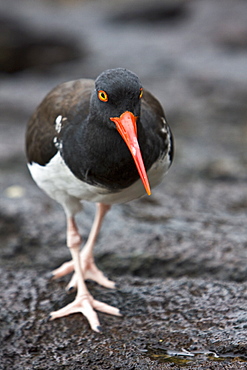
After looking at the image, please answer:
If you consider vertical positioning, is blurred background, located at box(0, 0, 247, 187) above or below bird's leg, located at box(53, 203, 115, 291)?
above

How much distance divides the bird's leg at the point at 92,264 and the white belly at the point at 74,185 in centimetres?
65

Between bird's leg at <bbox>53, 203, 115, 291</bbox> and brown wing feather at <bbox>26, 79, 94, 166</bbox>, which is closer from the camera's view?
brown wing feather at <bbox>26, 79, 94, 166</bbox>

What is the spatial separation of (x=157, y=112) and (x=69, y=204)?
105cm

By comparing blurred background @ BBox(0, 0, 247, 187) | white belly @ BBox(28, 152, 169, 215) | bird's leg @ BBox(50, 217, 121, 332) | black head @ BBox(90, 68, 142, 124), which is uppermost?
blurred background @ BBox(0, 0, 247, 187)

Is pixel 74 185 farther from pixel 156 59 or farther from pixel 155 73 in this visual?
pixel 156 59

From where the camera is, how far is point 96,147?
3721 mm

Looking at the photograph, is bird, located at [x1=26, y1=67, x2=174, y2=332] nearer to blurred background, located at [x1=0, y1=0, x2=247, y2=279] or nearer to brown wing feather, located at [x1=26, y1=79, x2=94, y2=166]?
brown wing feather, located at [x1=26, y1=79, x2=94, y2=166]

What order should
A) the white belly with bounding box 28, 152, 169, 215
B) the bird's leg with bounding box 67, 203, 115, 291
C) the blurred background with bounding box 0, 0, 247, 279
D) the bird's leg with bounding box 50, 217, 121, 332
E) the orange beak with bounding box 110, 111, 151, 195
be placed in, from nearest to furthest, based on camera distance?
the orange beak with bounding box 110, 111, 151, 195 → the white belly with bounding box 28, 152, 169, 215 → the bird's leg with bounding box 50, 217, 121, 332 → the bird's leg with bounding box 67, 203, 115, 291 → the blurred background with bounding box 0, 0, 247, 279

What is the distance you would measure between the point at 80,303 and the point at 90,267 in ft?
1.96

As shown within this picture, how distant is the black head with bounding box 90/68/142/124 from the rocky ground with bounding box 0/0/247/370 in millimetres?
1609

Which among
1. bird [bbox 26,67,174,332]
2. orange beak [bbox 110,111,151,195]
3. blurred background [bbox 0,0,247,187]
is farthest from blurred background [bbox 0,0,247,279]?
orange beak [bbox 110,111,151,195]

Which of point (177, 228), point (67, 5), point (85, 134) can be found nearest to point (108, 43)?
point (67, 5)

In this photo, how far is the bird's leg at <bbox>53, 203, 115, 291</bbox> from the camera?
Result: 15.3 feet

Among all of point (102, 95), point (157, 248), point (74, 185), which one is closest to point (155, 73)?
point (157, 248)
